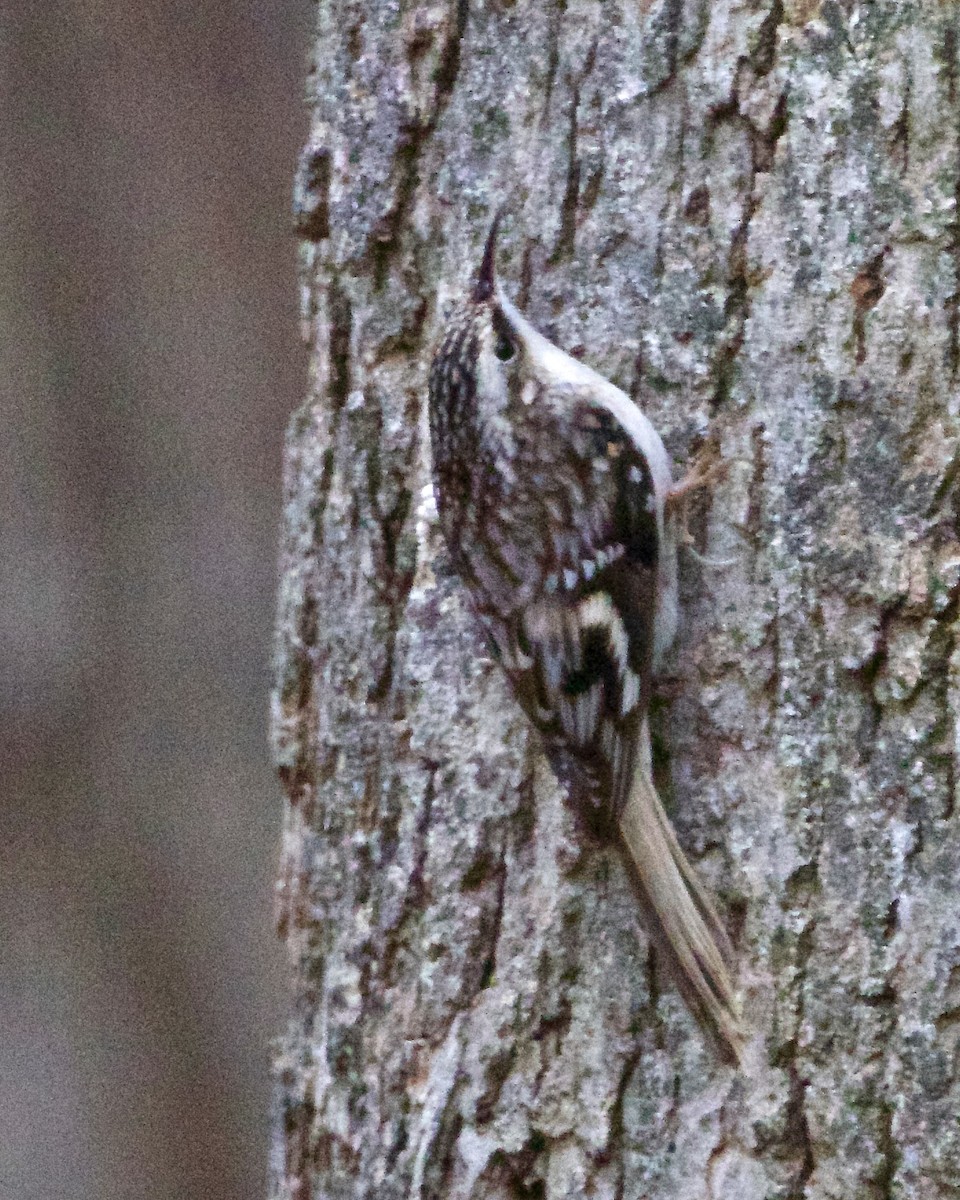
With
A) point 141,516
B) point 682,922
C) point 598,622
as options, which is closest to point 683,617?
point 598,622

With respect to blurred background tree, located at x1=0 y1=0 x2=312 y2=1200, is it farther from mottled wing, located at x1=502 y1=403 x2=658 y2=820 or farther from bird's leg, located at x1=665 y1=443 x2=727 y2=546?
bird's leg, located at x1=665 y1=443 x2=727 y2=546

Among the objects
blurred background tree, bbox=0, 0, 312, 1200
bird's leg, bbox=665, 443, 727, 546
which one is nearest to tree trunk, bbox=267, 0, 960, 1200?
bird's leg, bbox=665, 443, 727, 546

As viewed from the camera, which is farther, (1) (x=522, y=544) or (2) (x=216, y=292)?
(2) (x=216, y=292)

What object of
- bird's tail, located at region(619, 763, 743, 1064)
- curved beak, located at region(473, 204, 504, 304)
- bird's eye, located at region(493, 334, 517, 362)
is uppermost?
curved beak, located at region(473, 204, 504, 304)

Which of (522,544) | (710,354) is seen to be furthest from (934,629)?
(522,544)

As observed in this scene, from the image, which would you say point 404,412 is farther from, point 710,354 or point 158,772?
point 158,772

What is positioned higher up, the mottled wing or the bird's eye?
the bird's eye

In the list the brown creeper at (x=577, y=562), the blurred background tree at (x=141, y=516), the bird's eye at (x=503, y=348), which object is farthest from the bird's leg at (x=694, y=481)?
the blurred background tree at (x=141, y=516)
